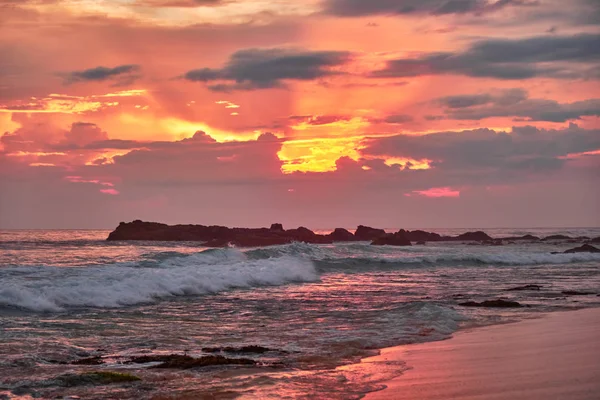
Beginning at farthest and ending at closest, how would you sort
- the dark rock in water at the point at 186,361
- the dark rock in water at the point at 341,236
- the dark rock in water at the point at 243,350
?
the dark rock in water at the point at 341,236 < the dark rock in water at the point at 243,350 < the dark rock in water at the point at 186,361

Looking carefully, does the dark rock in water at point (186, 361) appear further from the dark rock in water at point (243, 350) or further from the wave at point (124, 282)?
the wave at point (124, 282)

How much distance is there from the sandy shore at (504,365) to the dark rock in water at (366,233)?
93.4 m

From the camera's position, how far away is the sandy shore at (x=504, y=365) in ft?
26.8

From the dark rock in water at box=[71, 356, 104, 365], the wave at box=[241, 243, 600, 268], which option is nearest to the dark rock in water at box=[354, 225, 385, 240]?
the wave at box=[241, 243, 600, 268]

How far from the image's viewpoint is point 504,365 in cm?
998

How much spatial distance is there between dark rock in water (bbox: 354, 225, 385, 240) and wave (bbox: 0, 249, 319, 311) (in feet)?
235

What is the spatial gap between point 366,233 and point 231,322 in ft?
308

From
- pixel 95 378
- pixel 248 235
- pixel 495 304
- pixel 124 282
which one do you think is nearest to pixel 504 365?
pixel 95 378

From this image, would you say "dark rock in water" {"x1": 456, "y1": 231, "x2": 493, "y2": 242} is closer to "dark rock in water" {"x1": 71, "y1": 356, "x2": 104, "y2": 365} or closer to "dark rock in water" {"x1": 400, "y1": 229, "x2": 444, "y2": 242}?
"dark rock in water" {"x1": 400, "y1": 229, "x2": 444, "y2": 242}

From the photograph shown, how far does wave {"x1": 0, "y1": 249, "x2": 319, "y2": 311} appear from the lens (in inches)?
760

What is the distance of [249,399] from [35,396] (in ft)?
8.63

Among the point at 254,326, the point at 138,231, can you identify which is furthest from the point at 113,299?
the point at 138,231

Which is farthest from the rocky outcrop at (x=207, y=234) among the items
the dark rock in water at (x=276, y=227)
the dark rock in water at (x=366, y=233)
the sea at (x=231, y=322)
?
the sea at (x=231, y=322)

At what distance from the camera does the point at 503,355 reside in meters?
11.0
